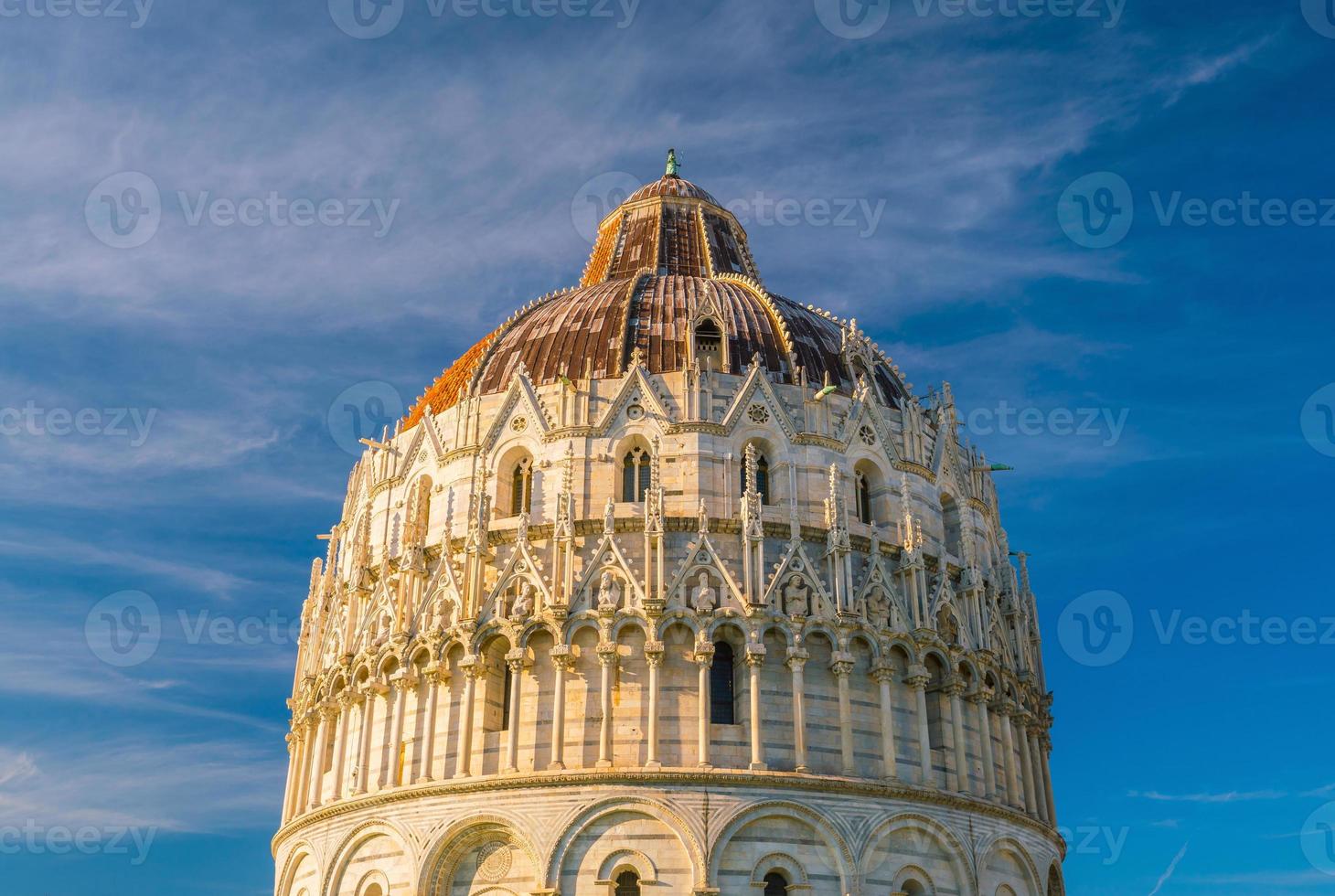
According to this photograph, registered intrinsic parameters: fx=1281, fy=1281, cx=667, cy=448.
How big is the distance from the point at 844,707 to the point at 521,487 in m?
12.5

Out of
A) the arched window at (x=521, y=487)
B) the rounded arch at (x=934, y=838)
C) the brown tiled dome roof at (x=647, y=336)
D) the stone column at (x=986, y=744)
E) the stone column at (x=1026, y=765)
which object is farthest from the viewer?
the brown tiled dome roof at (x=647, y=336)

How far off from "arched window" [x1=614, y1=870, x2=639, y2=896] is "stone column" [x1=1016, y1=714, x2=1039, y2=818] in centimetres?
1427

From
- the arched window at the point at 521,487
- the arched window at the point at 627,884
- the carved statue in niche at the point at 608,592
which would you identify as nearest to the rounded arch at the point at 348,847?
the arched window at the point at 627,884

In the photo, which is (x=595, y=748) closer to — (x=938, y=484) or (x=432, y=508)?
(x=432, y=508)

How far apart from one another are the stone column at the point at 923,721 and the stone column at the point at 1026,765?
5273 mm

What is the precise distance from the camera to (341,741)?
1603 inches

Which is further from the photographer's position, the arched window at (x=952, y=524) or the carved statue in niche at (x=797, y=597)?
the arched window at (x=952, y=524)

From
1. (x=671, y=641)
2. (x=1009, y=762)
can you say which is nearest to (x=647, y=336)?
(x=671, y=641)

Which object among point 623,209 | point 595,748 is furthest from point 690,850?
point 623,209

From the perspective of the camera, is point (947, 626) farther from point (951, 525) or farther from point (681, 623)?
point (681, 623)

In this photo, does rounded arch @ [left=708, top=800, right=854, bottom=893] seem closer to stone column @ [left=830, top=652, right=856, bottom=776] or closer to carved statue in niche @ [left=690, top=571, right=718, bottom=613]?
stone column @ [left=830, top=652, right=856, bottom=776]

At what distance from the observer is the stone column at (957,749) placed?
125ft

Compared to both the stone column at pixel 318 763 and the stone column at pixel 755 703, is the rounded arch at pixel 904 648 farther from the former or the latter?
the stone column at pixel 318 763

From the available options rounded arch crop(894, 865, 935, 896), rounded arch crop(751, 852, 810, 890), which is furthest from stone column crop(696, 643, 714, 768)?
rounded arch crop(894, 865, 935, 896)
